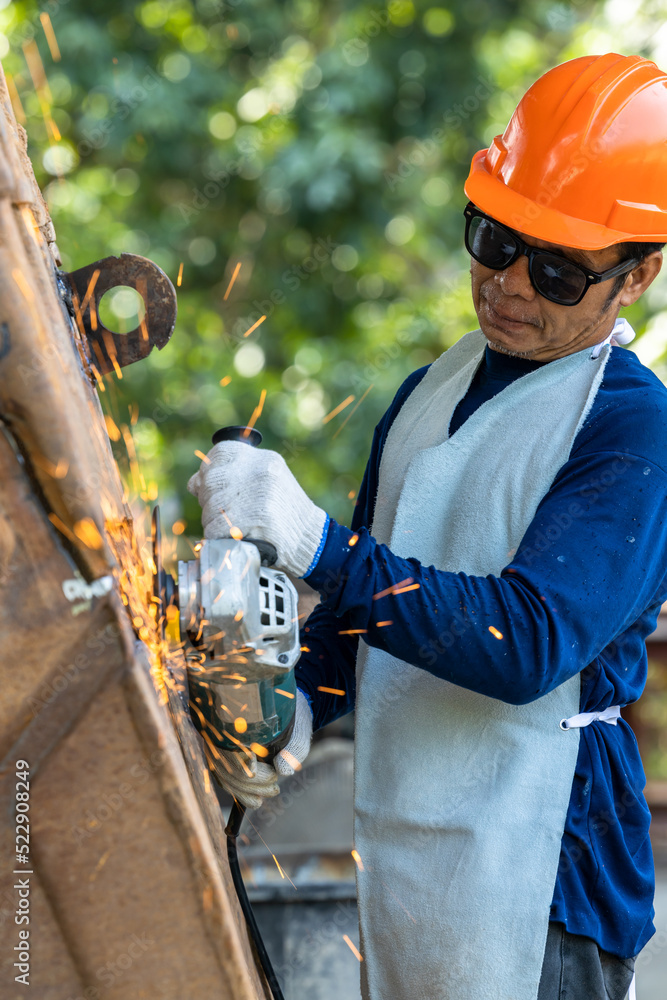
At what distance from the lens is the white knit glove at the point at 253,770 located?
153 cm

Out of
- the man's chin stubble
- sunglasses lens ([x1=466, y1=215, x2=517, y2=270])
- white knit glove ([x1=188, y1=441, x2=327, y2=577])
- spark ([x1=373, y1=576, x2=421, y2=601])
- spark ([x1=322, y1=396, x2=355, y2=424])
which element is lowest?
spark ([x1=322, y1=396, x2=355, y2=424])

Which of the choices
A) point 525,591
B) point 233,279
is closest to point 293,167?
point 233,279

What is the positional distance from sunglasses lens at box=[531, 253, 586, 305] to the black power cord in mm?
1010

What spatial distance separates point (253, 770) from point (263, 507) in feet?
1.79

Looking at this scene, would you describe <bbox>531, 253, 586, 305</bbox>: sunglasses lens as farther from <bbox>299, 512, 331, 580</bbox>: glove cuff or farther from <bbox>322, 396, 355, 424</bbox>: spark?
<bbox>322, 396, 355, 424</bbox>: spark

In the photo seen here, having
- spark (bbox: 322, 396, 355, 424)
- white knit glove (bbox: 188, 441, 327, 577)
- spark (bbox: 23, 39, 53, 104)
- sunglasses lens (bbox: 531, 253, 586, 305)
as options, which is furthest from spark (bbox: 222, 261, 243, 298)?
white knit glove (bbox: 188, 441, 327, 577)

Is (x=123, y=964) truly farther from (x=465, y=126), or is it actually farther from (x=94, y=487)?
(x=465, y=126)

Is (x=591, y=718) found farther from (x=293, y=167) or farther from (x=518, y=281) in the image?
(x=293, y=167)

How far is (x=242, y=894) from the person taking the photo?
1434 mm

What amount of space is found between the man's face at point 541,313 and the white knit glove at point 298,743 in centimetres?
75

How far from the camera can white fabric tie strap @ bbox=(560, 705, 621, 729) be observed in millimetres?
1426

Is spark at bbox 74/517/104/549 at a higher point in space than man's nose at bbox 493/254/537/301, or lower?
higher

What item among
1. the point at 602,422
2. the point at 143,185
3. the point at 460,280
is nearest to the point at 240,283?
the point at 143,185

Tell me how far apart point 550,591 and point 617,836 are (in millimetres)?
505
